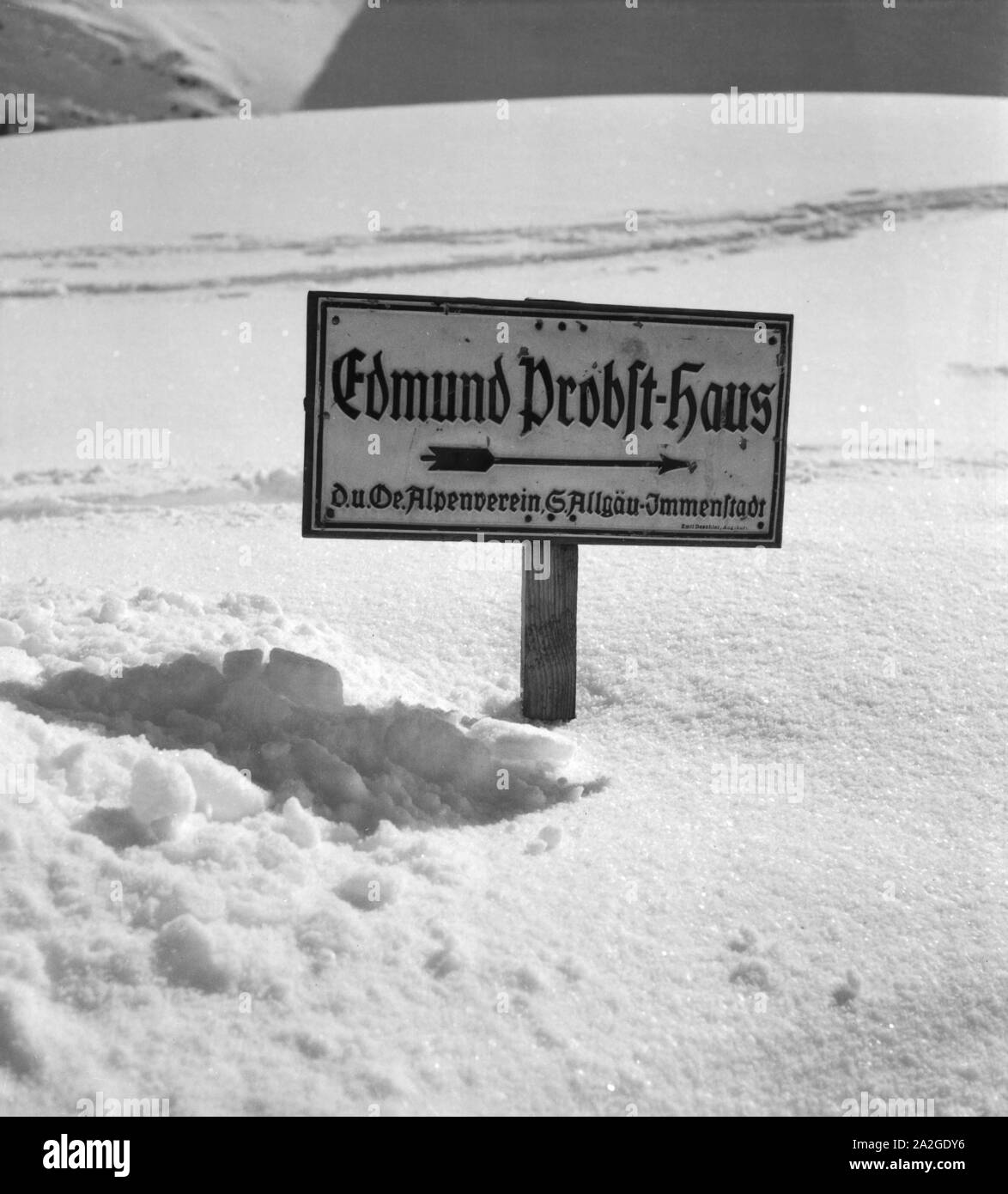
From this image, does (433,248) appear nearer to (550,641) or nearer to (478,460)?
(478,460)

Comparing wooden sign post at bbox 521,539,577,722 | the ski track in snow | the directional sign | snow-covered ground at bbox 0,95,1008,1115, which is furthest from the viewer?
the ski track in snow

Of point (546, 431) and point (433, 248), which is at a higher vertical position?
point (433, 248)

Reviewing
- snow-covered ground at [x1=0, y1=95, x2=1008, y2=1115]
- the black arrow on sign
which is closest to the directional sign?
the black arrow on sign

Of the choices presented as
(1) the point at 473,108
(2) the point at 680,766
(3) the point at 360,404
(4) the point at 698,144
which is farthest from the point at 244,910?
(1) the point at 473,108

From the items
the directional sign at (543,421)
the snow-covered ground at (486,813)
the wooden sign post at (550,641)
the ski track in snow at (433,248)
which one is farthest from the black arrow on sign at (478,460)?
the ski track in snow at (433,248)

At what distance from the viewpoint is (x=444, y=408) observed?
266cm

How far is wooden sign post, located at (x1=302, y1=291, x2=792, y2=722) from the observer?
2.63 meters

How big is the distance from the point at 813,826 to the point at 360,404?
1.47m

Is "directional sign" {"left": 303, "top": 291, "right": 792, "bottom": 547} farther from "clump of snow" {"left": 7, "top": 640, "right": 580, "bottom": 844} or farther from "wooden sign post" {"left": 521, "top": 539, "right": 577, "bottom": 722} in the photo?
"clump of snow" {"left": 7, "top": 640, "right": 580, "bottom": 844}

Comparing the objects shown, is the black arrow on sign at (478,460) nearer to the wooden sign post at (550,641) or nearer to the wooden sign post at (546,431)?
the wooden sign post at (546,431)

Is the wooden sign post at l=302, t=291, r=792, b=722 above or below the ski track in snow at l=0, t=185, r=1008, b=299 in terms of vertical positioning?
below

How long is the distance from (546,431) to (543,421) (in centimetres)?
3

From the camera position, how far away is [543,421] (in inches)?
107

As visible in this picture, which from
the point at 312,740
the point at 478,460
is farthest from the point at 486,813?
the point at 478,460
